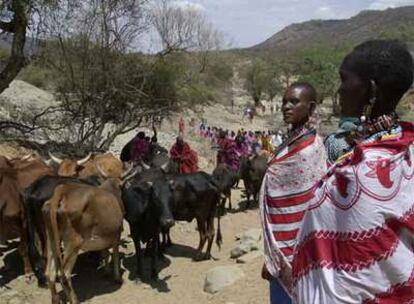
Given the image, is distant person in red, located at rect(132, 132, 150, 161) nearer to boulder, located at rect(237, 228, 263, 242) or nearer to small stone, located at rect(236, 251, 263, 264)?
boulder, located at rect(237, 228, 263, 242)

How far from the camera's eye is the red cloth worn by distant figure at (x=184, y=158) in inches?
525

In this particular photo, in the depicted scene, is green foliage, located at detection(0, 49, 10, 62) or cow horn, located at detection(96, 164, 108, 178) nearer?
cow horn, located at detection(96, 164, 108, 178)

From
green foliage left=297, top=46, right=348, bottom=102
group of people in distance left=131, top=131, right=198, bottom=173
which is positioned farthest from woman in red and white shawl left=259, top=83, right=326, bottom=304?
green foliage left=297, top=46, right=348, bottom=102

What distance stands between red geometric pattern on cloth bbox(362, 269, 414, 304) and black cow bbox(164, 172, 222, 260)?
25.3ft

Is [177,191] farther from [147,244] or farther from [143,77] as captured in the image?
[143,77]

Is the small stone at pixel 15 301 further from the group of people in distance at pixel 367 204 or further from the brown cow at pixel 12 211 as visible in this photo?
the group of people in distance at pixel 367 204

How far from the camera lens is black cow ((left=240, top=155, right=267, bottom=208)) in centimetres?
1466

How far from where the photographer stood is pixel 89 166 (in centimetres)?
1112

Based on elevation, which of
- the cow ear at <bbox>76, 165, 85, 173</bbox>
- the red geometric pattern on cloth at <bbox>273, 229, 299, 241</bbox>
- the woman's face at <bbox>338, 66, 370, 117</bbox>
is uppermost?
the woman's face at <bbox>338, 66, 370, 117</bbox>

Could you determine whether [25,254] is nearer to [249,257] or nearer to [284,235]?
[249,257]

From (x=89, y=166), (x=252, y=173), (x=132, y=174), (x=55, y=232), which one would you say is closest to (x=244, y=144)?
(x=252, y=173)

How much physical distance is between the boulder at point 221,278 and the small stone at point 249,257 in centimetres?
67

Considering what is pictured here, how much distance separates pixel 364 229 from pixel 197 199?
7.98m

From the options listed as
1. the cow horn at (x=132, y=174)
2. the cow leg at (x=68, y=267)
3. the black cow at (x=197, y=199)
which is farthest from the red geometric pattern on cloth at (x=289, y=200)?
the black cow at (x=197, y=199)
